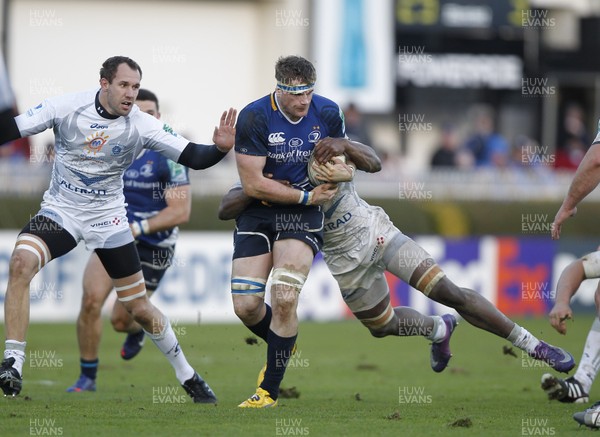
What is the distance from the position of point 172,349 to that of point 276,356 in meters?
1.22

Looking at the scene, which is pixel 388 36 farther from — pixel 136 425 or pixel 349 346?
pixel 136 425

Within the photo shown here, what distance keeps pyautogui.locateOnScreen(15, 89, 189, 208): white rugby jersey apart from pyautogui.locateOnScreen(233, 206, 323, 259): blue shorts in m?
0.89

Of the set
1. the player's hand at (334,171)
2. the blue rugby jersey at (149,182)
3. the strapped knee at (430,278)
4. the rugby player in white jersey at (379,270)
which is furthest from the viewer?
the blue rugby jersey at (149,182)

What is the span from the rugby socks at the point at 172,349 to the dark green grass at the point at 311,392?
294 mm

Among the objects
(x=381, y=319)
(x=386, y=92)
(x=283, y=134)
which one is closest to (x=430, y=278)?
(x=381, y=319)

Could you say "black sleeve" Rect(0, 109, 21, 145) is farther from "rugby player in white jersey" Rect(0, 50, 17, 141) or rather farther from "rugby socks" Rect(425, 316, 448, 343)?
"rugby socks" Rect(425, 316, 448, 343)

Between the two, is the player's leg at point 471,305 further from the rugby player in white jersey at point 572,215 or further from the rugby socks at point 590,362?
the rugby socks at point 590,362

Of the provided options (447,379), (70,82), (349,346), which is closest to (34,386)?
(447,379)

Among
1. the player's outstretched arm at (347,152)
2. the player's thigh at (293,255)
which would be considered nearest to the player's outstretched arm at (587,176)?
the player's outstretched arm at (347,152)

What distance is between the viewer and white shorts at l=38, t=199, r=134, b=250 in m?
9.95

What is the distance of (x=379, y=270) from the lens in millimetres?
10508

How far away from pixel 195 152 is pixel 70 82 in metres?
19.9

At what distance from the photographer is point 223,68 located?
30.5 m

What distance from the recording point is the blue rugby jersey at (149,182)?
12.0 meters
